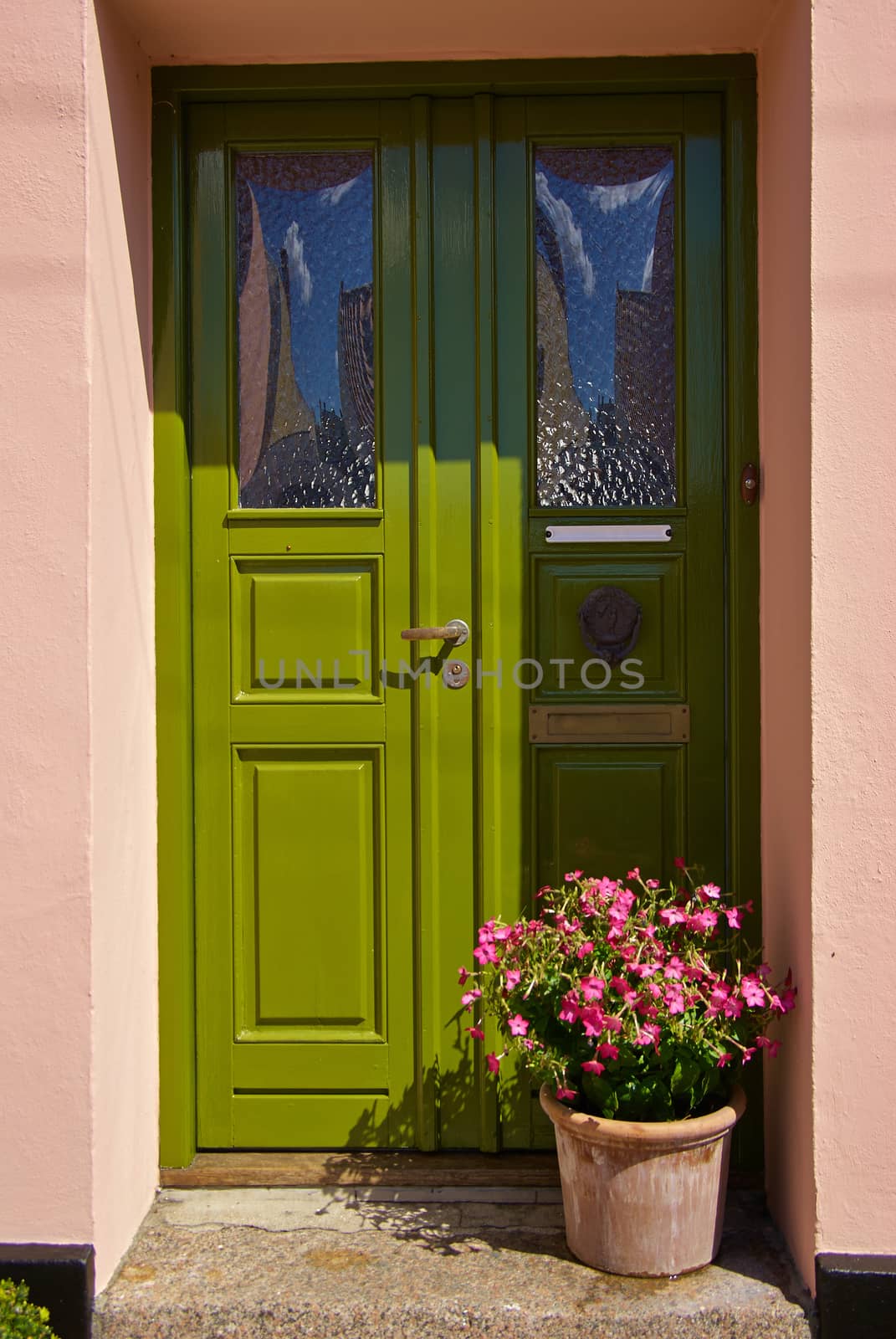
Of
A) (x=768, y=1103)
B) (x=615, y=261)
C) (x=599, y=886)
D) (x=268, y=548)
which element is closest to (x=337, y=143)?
(x=615, y=261)

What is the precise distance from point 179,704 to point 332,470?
2.31 ft

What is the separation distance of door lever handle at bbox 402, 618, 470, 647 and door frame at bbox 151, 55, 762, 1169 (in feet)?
1.87

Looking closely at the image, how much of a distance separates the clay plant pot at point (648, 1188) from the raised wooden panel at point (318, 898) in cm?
67

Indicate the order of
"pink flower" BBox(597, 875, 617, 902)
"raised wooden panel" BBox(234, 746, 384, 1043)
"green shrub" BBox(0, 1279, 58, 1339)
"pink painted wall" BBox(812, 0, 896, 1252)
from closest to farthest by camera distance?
"green shrub" BBox(0, 1279, 58, 1339)
"pink painted wall" BBox(812, 0, 896, 1252)
"pink flower" BBox(597, 875, 617, 902)
"raised wooden panel" BBox(234, 746, 384, 1043)

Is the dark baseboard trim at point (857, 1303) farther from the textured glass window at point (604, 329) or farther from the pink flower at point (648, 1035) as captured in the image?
the textured glass window at point (604, 329)

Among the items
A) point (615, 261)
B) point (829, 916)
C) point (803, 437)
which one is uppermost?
point (615, 261)

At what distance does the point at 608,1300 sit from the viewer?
235 cm

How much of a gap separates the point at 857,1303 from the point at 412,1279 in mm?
904

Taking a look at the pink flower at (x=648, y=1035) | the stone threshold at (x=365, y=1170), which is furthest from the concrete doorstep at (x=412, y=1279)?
the pink flower at (x=648, y=1035)

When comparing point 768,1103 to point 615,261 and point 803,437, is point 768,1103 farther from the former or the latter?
point 615,261

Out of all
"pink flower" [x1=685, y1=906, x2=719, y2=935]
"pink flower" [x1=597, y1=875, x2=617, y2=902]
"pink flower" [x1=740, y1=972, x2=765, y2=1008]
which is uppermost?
"pink flower" [x1=597, y1=875, x2=617, y2=902]

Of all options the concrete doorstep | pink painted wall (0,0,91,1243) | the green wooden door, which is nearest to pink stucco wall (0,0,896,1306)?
pink painted wall (0,0,91,1243)

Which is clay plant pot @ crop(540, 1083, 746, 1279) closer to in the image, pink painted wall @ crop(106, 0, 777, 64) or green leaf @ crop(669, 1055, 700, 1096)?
green leaf @ crop(669, 1055, 700, 1096)

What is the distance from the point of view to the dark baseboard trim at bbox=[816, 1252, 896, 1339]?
90.4 inches
